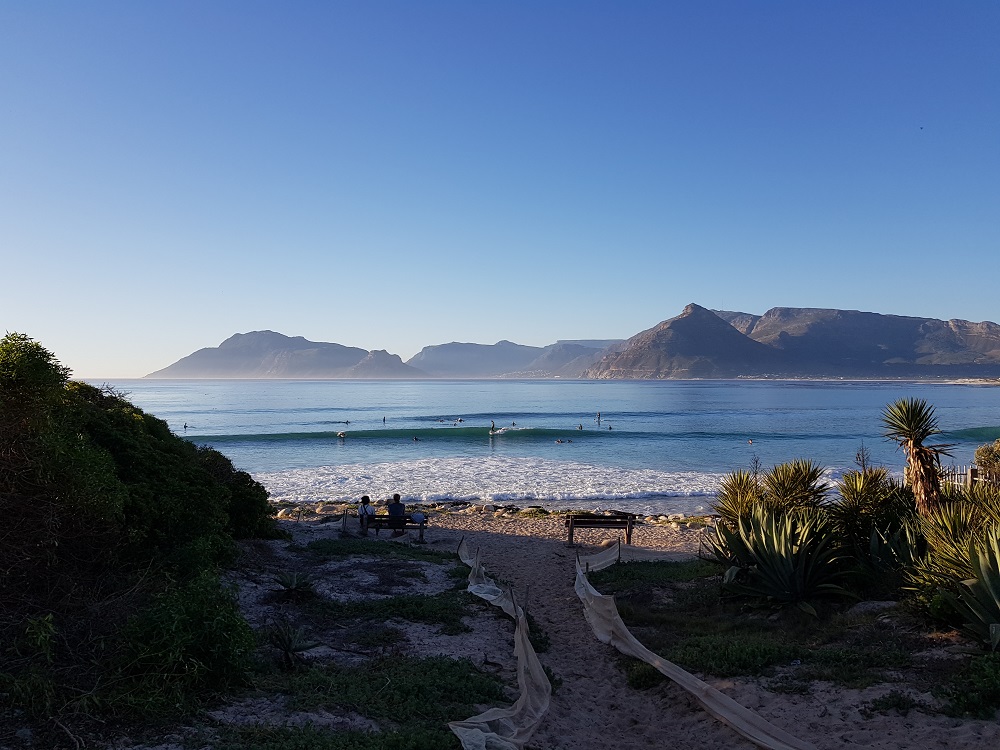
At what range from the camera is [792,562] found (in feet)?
28.5

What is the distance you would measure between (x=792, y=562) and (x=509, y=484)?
66.4 feet

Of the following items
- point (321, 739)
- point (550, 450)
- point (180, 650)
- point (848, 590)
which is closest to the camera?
point (321, 739)

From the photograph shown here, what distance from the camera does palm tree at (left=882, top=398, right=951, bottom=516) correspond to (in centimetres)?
942

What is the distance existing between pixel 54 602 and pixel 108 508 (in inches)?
44.8

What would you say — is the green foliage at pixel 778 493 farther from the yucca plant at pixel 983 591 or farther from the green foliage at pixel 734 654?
the yucca plant at pixel 983 591

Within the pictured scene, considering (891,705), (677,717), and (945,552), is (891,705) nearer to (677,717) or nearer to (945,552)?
(677,717)

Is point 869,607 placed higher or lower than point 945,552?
lower

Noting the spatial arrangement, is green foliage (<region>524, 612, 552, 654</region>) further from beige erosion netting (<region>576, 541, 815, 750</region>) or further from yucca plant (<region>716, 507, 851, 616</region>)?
yucca plant (<region>716, 507, 851, 616</region>)

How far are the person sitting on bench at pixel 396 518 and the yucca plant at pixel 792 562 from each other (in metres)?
8.32

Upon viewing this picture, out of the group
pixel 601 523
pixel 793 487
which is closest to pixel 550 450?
pixel 601 523

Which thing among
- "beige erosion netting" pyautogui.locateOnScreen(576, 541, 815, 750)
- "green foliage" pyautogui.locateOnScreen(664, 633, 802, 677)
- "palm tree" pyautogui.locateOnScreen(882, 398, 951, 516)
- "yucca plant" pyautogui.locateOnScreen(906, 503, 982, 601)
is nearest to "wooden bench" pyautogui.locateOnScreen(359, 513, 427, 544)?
"beige erosion netting" pyautogui.locateOnScreen(576, 541, 815, 750)

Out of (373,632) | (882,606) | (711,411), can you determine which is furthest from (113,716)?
(711,411)

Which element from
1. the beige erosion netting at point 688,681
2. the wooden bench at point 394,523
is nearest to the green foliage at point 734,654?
the beige erosion netting at point 688,681

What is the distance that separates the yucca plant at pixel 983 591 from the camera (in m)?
6.05
